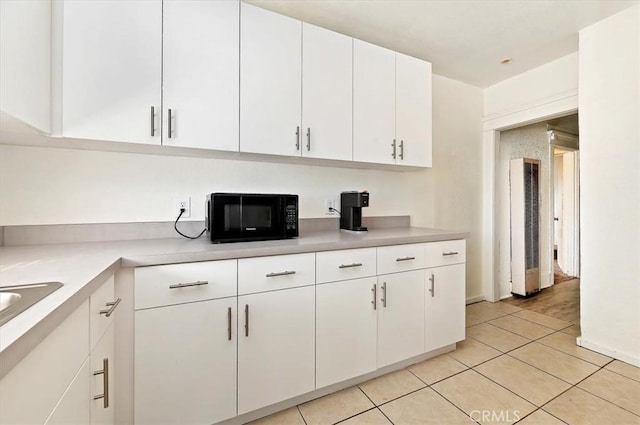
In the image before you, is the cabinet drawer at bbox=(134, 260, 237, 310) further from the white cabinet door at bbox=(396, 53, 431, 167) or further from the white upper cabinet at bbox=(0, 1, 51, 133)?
the white cabinet door at bbox=(396, 53, 431, 167)

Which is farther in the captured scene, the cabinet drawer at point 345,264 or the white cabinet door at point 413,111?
the white cabinet door at point 413,111

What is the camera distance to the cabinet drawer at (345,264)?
1.64 m

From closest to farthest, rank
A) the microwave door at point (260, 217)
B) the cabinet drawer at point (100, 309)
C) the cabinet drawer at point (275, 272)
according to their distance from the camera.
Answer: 1. the cabinet drawer at point (100, 309)
2. the cabinet drawer at point (275, 272)
3. the microwave door at point (260, 217)

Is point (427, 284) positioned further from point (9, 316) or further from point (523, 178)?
point (523, 178)

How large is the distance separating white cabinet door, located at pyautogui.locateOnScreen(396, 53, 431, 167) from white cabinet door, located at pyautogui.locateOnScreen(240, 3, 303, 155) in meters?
0.86

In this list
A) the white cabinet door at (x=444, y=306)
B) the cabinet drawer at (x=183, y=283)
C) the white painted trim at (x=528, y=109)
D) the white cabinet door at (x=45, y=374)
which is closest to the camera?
the white cabinet door at (x=45, y=374)

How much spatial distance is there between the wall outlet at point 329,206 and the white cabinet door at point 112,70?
4.20 feet

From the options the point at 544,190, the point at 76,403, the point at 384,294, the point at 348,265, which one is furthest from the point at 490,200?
the point at 76,403

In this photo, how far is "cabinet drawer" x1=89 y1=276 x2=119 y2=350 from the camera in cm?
97

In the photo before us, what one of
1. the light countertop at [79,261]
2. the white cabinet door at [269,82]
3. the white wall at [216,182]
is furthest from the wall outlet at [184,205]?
the white cabinet door at [269,82]

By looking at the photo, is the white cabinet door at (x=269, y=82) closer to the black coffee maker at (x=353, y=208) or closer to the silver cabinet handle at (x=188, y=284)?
the black coffee maker at (x=353, y=208)

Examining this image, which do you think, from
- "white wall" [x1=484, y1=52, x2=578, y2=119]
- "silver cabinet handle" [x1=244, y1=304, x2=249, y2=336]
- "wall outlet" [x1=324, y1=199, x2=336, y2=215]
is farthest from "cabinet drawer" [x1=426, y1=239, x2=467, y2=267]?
"white wall" [x1=484, y1=52, x2=578, y2=119]

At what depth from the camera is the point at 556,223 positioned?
4816 millimetres

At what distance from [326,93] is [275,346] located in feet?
5.24
